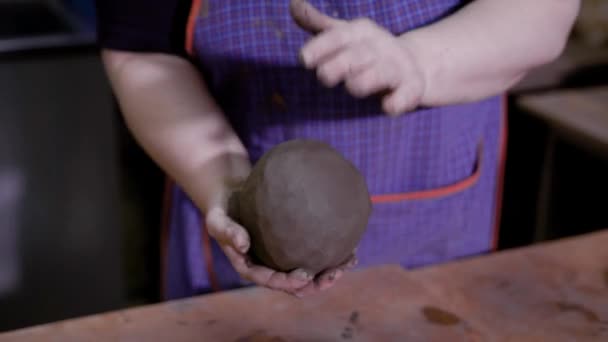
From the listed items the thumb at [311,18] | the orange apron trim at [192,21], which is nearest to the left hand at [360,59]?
the thumb at [311,18]

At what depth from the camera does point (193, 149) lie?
2.88ft

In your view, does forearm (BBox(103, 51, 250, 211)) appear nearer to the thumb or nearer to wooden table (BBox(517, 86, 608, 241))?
the thumb

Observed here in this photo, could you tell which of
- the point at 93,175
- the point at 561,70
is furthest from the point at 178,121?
the point at 561,70

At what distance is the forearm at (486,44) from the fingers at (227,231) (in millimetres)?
239

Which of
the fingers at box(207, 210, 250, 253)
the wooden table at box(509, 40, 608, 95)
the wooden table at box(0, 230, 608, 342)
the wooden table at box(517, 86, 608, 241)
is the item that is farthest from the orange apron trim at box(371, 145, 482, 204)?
the wooden table at box(509, 40, 608, 95)

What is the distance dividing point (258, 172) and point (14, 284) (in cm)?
132

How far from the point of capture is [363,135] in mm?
951

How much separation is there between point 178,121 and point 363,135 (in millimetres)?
A: 254

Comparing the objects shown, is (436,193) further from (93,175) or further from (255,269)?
(93,175)

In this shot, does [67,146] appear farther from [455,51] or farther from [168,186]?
[455,51]

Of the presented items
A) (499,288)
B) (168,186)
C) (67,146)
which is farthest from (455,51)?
(67,146)

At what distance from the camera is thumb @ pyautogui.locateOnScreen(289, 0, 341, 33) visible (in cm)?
62

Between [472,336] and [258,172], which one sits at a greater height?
[258,172]

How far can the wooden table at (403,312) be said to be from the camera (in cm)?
83
